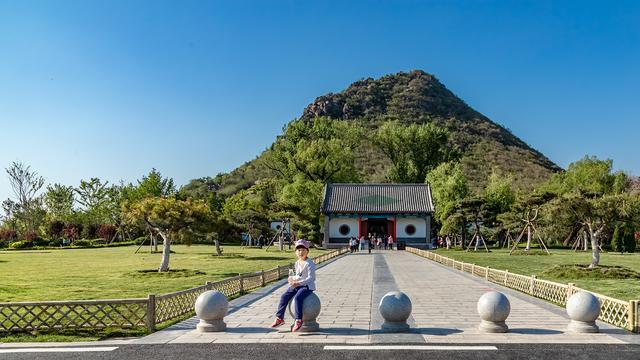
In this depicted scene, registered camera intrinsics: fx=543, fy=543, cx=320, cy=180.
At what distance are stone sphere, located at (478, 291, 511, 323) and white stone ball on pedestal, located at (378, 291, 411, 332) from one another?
135cm

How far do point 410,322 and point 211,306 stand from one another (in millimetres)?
3914

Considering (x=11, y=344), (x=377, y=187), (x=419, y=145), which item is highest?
(x=419, y=145)

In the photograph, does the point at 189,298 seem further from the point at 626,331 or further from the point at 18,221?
the point at 18,221

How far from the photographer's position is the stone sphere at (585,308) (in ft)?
31.1

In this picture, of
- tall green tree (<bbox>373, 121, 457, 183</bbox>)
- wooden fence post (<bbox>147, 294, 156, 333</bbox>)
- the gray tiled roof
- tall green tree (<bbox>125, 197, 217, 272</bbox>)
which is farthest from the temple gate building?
wooden fence post (<bbox>147, 294, 156, 333</bbox>)

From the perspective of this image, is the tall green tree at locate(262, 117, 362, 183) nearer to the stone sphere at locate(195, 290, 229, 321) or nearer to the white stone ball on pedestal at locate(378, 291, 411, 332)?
the stone sphere at locate(195, 290, 229, 321)

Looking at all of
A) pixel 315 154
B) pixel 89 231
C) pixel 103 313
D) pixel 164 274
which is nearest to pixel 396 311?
pixel 103 313

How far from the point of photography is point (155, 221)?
76.9 feet

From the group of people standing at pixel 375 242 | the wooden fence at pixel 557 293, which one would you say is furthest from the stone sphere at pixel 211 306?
the group of people standing at pixel 375 242

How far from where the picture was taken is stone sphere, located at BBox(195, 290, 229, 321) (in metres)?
9.73

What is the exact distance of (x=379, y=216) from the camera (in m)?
51.3

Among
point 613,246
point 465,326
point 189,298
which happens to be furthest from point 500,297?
point 613,246

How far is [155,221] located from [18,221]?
59668 millimetres

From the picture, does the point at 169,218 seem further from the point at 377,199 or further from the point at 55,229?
the point at 55,229
